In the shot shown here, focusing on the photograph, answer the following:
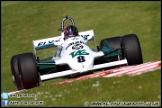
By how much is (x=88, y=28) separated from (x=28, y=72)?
11904 mm

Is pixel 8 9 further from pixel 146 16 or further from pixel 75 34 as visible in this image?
pixel 75 34

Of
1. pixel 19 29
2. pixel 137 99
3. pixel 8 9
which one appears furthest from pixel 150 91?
pixel 8 9

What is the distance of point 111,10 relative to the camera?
2528cm

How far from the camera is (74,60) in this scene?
36.1 ft

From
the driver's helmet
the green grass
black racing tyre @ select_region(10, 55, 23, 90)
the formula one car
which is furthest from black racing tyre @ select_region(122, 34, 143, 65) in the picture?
black racing tyre @ select_region(10, 55, 23, 90)

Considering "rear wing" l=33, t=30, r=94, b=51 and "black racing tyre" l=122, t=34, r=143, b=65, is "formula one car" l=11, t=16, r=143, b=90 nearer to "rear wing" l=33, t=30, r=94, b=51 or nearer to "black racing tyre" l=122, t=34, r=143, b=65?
"black racing tyre" l=122, t=34, r=143, b=65

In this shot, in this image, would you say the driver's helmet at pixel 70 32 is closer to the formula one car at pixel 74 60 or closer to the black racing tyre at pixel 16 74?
the formula one car at pixel 74 60

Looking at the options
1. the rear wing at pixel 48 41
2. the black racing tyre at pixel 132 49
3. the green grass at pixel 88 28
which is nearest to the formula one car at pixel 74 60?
the black racing tyre at pixel 132 49

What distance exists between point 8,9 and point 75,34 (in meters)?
17.7

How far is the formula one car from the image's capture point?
35.6 ft

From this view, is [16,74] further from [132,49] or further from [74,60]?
[132,49]

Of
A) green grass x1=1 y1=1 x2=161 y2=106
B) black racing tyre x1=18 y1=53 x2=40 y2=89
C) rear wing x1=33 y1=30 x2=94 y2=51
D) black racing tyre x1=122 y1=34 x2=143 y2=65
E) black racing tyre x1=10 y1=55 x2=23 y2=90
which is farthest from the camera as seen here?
rear wing x1=33 y1=30 x2=94 y2=51

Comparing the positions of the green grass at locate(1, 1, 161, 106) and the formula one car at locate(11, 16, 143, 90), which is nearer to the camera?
the green grass at locate(1, 1, 161, 106)

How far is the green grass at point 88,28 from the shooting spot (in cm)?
752
